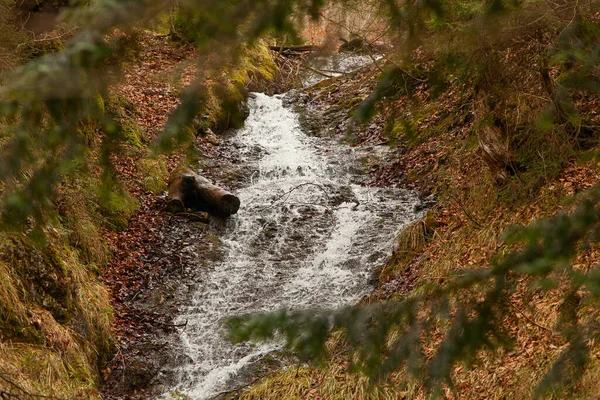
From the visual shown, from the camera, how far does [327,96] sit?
17.3m

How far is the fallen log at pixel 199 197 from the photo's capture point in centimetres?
1146

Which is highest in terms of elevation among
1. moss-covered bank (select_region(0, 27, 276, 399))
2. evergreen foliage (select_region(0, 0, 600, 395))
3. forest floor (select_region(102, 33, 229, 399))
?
evergreen foliage (select_region(0, 0, 600, 395))

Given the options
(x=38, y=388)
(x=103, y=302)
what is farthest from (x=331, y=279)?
(x=38, y=388)

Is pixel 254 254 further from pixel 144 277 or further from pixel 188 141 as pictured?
pixel 188 141

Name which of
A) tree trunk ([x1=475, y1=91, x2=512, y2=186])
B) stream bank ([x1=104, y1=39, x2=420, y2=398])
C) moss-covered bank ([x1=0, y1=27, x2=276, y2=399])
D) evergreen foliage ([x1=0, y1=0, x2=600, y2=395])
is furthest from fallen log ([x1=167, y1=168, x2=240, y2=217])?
evergreen foliage ([x1=0, y1=0, x2=600, y2=395])

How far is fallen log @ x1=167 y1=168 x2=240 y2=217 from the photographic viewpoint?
37.6ft

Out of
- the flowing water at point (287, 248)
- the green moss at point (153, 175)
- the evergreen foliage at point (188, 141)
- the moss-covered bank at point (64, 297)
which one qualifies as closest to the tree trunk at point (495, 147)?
the flowing water at point (287, 248)

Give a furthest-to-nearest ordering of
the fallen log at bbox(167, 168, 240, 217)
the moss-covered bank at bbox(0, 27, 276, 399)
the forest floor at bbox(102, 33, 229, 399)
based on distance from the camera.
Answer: the fallen log at bbox(167, 168, 240, 217)
the forest floor at bbox(102, 33, 229, 399)
the moss-covered bank at bbox(0, 27, 276, 399)

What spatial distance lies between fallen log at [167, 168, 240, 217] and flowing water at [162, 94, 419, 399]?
0.32 m

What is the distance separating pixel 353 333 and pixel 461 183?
7128 millimetres

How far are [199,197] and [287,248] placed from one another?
210 cm

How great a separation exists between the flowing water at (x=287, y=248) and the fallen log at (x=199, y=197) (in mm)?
318

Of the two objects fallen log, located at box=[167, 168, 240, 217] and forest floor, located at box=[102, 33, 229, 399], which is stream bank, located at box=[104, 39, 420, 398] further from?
fallen log, located at box=[167, 168, 240, 217]

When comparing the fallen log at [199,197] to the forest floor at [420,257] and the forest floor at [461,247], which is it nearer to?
the forest floor at [420,257]
